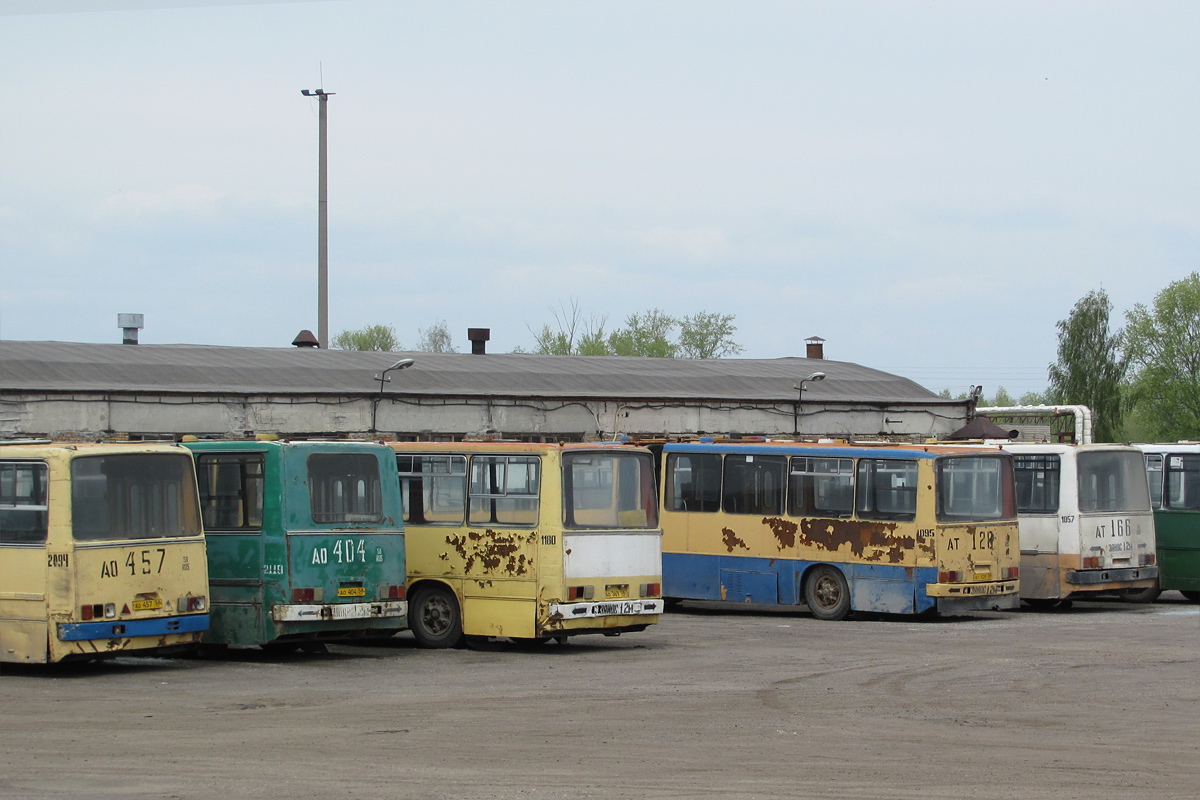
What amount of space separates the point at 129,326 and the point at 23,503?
26127mm

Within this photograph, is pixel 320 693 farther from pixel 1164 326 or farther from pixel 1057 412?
pixel 1164 326

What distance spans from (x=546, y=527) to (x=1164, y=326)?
8543 cm

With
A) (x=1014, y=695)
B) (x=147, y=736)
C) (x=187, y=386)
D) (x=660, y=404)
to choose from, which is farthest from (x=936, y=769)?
(x=660, y=404)

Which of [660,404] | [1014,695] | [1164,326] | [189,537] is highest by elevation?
[1164,326]

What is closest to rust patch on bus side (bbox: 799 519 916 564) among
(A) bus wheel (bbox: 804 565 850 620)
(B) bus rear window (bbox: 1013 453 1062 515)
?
(A) bus wheel (bbox: 804 565 850 620)

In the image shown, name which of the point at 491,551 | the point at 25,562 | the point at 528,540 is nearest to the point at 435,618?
the point at 491,551

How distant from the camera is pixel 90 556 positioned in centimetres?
1535

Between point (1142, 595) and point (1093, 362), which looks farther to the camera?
point (1093, 362)

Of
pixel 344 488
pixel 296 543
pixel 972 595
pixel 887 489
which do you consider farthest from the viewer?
pixel 887 489

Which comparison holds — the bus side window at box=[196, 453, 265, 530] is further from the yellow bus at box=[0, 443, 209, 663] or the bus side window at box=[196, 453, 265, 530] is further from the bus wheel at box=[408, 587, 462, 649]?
the bus wheel at box=[408, 587, 462, 649]

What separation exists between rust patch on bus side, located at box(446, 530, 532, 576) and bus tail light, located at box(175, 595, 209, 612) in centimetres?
333

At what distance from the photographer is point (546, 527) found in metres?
17.9

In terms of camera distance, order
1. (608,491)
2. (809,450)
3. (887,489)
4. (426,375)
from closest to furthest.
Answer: (608,491) → (887,489) → (809,450) → (426,375)

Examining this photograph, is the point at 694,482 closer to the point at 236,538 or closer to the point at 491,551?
the point at 491,551
